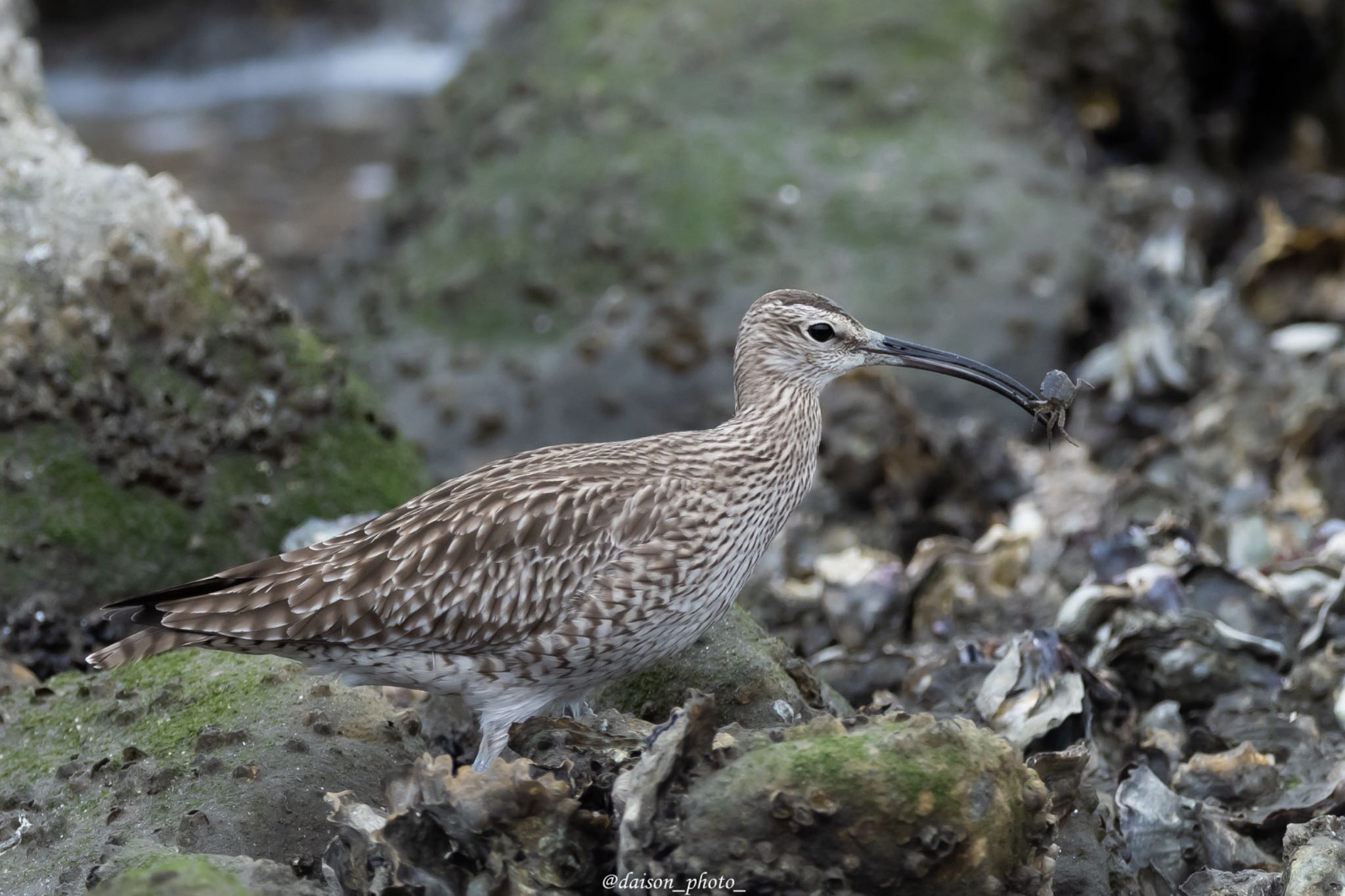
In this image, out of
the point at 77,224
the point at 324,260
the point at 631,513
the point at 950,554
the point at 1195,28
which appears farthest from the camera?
the point at 1195,28

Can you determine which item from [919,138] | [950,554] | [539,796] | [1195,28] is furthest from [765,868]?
[1195,28]

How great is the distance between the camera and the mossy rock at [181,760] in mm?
4613

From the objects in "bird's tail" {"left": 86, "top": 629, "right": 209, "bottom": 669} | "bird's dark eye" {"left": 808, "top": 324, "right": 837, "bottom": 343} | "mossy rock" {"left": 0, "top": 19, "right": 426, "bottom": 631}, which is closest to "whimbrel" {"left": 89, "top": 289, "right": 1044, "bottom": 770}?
"bird's tail" {"left": 86, "top": 629, "right": 209, "bottom": 669}

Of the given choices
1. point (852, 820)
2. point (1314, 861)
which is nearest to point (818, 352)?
point (852, 820)

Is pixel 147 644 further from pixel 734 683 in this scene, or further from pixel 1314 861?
pixel 1314 861

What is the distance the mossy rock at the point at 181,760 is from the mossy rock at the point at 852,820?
1.52 m

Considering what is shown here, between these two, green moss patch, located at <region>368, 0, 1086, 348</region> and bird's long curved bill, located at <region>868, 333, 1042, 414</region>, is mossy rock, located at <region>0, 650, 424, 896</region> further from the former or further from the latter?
green moss patch, located at <region>368, 0, 1086, 348</region>

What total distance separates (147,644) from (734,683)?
6.39ft

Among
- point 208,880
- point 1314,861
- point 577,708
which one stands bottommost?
point 1314,861

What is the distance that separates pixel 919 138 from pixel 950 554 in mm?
4648

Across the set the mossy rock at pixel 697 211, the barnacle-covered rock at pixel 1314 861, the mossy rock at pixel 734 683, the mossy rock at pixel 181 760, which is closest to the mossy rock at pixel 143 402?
the mossy rock at pixel 181 760

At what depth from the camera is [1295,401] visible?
848 centimetres

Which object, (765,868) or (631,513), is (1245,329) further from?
(765,868)

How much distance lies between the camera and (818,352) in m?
5.72
